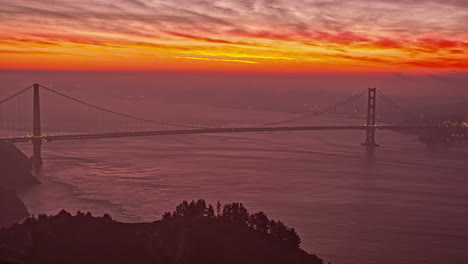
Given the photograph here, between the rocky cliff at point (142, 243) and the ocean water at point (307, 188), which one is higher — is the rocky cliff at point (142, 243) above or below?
above

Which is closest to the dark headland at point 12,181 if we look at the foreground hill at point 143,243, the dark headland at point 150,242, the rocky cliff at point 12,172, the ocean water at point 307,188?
the rocky cliff at point 12,172

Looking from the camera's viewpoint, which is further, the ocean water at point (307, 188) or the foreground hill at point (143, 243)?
the ocean water at point (307, 188)

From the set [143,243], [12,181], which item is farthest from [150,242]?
[12,181]

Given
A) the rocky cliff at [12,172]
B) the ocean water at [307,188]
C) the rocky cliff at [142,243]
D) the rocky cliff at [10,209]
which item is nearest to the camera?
the rocky cliff at [142,243]

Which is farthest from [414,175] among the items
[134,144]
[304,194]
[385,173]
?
[134,144]

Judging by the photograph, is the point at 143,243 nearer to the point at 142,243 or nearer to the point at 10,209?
the point at 142,243

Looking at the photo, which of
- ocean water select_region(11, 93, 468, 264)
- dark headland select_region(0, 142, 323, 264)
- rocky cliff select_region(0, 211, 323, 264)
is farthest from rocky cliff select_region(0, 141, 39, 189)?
dark headland select_region(0, 142, 323, 264)

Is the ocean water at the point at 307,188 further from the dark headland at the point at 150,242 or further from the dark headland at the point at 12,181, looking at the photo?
the dark headland at the point at 150,242

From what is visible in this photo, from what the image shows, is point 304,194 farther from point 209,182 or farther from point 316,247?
point 316,247
